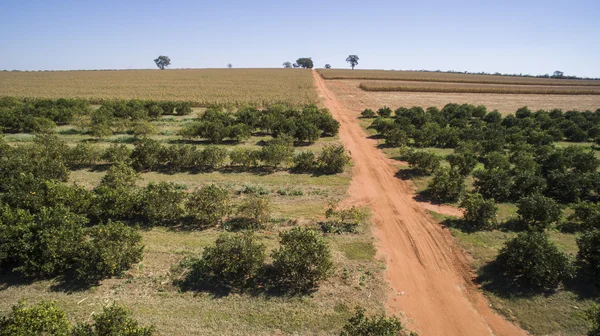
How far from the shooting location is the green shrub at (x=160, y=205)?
15961 millimetres

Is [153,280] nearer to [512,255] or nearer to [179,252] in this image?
[179,252]

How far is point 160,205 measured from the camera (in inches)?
632

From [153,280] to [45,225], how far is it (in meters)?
4.98

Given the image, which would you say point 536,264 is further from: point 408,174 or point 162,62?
point 162,62

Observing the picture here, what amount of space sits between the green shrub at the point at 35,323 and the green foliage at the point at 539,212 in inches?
775

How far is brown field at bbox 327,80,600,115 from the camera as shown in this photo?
5734 centimetres

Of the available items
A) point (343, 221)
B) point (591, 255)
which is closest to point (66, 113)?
point (343, 221)

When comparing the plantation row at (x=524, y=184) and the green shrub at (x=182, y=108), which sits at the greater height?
the green shrub at (x=182, y=108)

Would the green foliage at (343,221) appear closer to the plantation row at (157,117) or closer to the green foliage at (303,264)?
the green foliage at (303,264)

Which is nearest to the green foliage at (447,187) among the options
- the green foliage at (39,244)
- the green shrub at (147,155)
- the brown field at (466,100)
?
the green foliage at (39,244)

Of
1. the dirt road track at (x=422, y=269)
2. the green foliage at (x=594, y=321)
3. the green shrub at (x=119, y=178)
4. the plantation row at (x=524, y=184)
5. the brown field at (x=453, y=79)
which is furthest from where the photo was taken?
the brown field at (x=453, y=79)

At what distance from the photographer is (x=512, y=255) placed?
485 inches

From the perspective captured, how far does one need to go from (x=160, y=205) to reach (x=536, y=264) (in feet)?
55.6

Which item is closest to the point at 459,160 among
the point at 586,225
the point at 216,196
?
the point at 586,225
